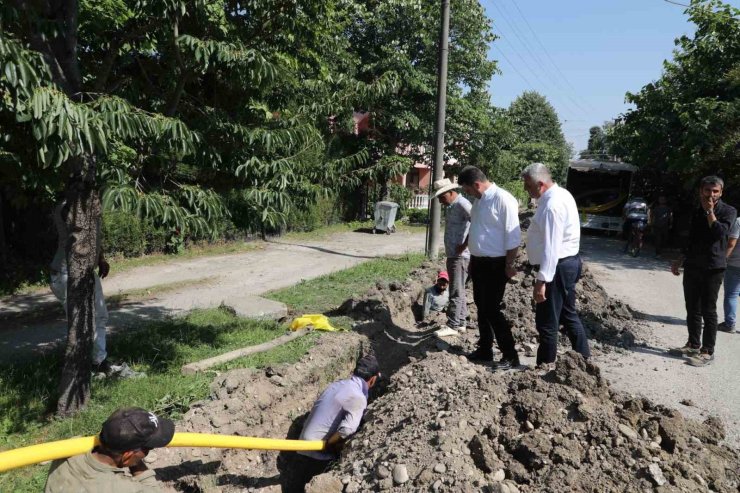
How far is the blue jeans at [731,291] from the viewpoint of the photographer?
6367 millimetres

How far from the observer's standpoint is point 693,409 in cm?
441

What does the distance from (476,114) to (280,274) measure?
12.2 m

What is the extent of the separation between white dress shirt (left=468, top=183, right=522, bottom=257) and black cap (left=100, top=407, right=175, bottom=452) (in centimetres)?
316

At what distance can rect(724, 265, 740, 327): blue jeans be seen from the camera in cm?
637

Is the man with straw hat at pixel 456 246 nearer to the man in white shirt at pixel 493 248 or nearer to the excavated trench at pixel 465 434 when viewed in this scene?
the excavated trench at pixel 465 434

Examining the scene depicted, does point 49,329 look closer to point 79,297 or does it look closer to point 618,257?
point 79,297

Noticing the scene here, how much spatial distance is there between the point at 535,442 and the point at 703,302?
11.2 ft

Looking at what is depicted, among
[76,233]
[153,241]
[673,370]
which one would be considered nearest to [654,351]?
[673,370]

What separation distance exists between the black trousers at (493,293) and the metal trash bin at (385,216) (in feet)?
44.1

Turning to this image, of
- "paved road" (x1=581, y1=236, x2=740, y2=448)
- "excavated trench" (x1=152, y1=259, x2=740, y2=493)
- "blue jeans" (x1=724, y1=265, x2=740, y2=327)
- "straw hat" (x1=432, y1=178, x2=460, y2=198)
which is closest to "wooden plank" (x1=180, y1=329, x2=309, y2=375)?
"excavated trench" (x1=152, y1=259, x2=740, y2=493)

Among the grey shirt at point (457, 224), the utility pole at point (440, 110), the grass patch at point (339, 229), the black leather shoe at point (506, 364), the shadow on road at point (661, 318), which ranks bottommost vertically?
the shadow on road at point (661, 318)

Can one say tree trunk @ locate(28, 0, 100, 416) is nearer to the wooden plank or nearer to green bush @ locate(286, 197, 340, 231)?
the wooden plank

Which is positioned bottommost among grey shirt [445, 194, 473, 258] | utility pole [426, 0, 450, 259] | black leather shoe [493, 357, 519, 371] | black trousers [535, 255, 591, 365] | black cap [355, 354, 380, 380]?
black leather shoe [493, 357, 519, 371]

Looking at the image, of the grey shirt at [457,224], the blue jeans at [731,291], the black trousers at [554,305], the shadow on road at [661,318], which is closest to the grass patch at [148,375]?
the grey shirt at [457,224]
